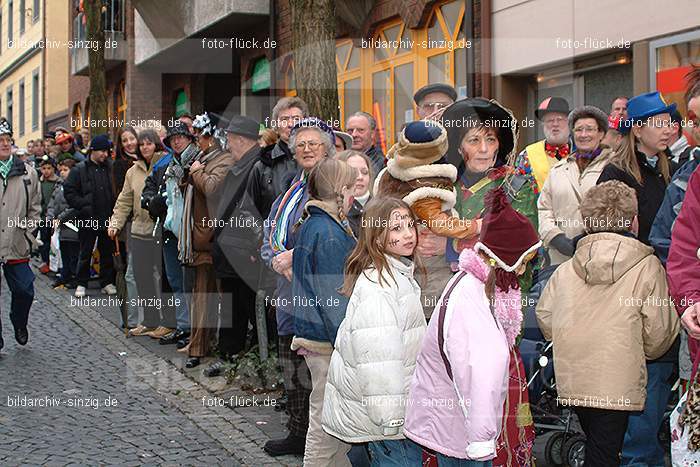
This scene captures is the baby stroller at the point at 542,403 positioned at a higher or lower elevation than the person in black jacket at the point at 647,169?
lower

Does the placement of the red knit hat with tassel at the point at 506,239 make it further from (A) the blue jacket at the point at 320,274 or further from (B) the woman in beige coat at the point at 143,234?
(B) the woman in beige coat at the point at 143,234

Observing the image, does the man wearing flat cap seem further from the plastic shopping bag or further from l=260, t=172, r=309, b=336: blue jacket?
the plastic shopping bag

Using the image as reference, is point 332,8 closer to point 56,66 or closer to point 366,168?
point 366,168

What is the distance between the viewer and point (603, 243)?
15.0 ft

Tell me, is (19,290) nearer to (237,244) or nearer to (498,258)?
(237,244)

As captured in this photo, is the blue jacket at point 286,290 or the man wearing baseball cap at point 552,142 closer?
the blue jacket at point 286,290

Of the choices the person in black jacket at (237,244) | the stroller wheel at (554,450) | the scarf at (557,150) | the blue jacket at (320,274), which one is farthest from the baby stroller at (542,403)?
the person in black jacket at (237,244)

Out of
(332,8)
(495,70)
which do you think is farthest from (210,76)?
(332,8)

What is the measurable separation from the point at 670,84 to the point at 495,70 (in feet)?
9.85

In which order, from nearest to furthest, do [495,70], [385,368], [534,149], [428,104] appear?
1. [385,368]
2. [428,104]
3. [534,149]
4. [495,70]

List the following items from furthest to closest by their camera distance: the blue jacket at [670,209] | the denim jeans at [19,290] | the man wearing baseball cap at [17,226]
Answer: the denim jeans at [19,290] → the man wearing baseball cap at [17,226] → the blue jacket at [670,209]

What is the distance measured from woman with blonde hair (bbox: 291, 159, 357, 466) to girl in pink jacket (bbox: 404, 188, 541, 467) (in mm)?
853

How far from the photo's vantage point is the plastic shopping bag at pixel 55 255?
14494 millimetres

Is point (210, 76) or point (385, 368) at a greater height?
point (210, 76)
